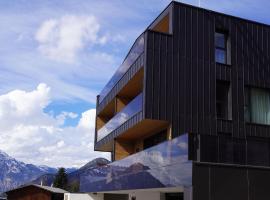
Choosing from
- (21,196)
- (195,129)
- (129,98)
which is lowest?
(21,196)

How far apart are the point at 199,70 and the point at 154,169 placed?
21.3 ft

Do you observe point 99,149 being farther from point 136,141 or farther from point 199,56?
point 199,56

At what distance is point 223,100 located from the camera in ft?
76.2

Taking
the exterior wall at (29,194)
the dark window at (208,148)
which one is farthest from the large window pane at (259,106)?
the exterior wall at (29,194)

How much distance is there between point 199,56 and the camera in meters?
22.9

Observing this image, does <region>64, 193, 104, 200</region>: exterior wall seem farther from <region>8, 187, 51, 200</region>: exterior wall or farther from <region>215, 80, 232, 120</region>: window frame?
<region>215, 80, 232, 120</region>: window frame

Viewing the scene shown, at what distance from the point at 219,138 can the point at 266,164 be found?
1.83 m

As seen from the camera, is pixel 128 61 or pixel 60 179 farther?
pixel 60 179

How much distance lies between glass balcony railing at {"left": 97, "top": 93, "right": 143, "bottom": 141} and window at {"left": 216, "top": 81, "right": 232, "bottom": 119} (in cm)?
371

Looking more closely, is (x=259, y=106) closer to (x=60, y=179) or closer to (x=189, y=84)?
(x=189, y=84)

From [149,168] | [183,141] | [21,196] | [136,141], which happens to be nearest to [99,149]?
[136,141]

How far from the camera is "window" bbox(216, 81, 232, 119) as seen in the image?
Result: 2295cm

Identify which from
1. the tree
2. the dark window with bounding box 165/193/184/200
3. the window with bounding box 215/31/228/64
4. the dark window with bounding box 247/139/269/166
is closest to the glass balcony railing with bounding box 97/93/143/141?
the dark window with bounding box 165/193/184/200

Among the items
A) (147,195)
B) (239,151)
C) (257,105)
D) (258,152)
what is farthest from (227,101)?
(239,151)
